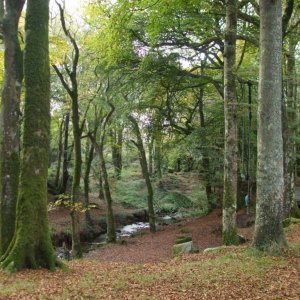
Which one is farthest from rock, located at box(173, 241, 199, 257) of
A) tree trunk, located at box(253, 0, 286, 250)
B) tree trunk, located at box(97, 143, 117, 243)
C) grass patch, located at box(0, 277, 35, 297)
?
tree trunk, located at box(97, 143, 117, 243)

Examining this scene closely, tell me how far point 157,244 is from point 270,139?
10587 mm

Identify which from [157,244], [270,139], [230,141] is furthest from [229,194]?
[157,244]

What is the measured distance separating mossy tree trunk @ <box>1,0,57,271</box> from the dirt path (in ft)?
22.4

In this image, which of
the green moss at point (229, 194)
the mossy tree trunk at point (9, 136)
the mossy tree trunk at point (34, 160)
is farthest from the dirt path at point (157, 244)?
the mossy tree trunk at point (34, 160)

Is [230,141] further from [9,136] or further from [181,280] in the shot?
[9,136]

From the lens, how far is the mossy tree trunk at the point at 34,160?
7578 mm

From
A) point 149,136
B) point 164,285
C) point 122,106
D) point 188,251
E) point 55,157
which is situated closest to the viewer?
point 164,285

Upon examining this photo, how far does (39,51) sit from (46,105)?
1148 mm

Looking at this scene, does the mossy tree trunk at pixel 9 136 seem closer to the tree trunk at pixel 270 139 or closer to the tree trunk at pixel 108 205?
the tree trunk at pixel 270 139

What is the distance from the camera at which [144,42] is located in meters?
17.0

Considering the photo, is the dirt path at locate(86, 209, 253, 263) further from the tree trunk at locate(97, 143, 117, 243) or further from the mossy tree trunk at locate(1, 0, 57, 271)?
the mossy tree trunk at locate(1, 0, 57, 271)

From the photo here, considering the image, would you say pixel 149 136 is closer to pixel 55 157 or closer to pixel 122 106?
pixel 122 106

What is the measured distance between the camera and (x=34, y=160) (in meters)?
7.89

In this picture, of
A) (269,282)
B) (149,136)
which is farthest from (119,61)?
(269,282)
